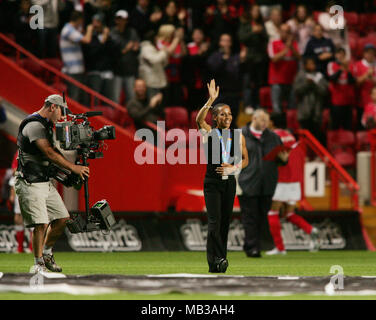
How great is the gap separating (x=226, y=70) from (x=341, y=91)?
266 centimetres

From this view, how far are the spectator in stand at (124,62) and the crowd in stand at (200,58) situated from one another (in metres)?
0.02

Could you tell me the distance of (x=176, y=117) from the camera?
66.6 feet

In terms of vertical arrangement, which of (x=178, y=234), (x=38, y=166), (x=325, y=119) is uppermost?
(x=38, y=166)

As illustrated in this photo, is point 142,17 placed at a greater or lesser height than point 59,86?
greater

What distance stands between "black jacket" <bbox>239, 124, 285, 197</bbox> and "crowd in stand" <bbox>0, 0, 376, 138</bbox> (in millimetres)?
3891

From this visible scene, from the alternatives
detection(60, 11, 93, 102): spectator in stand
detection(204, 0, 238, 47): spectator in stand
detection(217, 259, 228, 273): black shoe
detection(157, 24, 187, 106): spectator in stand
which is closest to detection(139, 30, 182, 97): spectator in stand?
detection(157, 24, 187, 106): spectator in stand

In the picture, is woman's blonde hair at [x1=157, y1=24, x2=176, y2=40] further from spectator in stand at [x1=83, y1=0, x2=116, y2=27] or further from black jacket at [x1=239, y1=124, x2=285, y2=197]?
black jacket at [x1=239, y1=124, x2=285, y2=197]

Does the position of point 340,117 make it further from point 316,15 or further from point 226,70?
point 316,15

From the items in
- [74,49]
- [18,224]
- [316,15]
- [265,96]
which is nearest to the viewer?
[18,224]

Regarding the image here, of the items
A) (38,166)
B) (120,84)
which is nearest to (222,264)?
(38,166)

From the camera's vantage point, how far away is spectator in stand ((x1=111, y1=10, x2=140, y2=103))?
65.8ft
